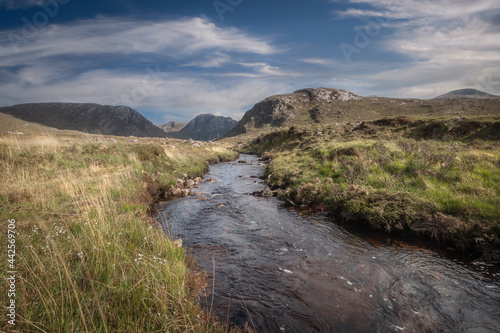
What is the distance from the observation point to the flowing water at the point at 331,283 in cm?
410

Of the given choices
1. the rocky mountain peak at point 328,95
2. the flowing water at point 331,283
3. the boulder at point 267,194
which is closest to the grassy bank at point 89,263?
the flowing water at point 331,283

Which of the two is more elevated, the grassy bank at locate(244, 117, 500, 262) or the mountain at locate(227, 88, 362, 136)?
the mountain at locate(227, 88, 362, 136)

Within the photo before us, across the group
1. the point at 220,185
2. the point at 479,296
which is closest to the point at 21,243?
the point at 479,296

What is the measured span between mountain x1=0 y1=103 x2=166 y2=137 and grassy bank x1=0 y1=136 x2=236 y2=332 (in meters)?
177

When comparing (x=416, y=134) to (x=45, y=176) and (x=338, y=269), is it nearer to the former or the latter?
(x=338, y=269)

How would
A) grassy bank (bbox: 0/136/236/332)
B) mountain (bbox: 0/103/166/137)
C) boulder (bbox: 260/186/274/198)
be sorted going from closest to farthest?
grassy bank (bbox: 0/136/236/332) → boulder (bbox: 260/186/274/198) → mountain (bbox: 0/103/166/137)

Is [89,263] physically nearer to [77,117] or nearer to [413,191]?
[413,191]

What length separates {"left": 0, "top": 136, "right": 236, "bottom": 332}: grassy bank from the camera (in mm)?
2812

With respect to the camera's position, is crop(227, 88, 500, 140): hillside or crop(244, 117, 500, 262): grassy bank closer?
crop(244, 117, 500, 262): grassy bank

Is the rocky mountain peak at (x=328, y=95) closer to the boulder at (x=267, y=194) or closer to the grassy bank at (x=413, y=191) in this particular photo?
the grassy bank at (x=413, y=191)

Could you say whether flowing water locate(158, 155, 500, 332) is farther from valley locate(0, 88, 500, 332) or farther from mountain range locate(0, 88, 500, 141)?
mountain range locate(0, 88, 500, 141)

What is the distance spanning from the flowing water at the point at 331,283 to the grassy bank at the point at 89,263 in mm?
1177

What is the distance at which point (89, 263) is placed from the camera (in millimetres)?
3857

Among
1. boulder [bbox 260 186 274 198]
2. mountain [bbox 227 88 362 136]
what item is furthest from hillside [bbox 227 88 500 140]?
boulder [bbox 260 186 274 198]
